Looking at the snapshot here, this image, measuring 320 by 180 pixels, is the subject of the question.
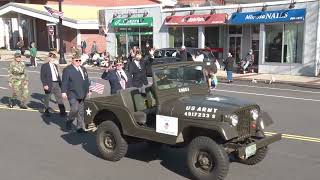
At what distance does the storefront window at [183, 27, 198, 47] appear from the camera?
30.7 metres

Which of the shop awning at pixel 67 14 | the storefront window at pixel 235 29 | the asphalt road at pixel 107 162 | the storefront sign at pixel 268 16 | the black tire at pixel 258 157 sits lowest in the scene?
the asphalt road at pixel 107 162

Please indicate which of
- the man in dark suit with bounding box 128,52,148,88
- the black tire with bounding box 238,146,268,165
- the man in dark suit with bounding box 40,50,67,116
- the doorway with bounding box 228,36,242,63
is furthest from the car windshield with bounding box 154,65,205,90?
the doorway with bounding box 228,36,242,63

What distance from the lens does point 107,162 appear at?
794 cm

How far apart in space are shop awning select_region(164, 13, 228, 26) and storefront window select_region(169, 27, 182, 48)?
2.64 feet

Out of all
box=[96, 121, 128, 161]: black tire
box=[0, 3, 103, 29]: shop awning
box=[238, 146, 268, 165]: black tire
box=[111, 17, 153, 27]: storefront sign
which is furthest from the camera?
box=[0, 3, 103, 29]: shop awning

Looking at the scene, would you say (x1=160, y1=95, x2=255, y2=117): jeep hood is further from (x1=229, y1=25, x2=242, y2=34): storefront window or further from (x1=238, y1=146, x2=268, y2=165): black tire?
(x1=229, y1=25, x2=242, y2=34): storefront window

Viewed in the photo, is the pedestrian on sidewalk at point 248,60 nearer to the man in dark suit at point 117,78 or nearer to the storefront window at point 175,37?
the storefront window at point 175,37

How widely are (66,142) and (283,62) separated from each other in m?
18.8

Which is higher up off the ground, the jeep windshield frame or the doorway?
the doorway

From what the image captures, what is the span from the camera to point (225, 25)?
29.1 meters

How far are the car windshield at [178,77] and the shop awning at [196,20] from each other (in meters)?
20.4

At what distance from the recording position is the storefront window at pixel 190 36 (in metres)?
30.7

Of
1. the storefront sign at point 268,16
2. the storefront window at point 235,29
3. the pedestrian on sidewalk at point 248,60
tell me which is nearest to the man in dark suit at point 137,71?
the storefront sign at point 268,16

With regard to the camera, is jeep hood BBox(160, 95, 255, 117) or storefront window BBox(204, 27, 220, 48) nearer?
jeep hood BBox(160, 95, 255, 117)
